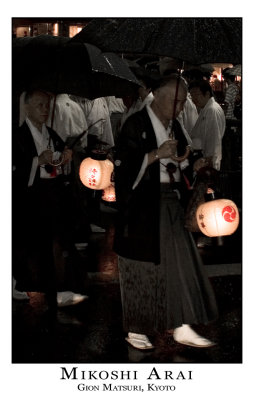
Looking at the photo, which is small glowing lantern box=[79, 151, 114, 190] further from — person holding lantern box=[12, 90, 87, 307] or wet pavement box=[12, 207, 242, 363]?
wet pavement box=[12, 207, 242, 363]

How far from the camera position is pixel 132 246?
5039 millimetres

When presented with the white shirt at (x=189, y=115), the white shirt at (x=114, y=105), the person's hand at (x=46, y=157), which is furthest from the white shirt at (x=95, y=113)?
the person's hand at (x=46, y=157)

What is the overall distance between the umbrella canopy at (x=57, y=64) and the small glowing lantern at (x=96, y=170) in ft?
2.60

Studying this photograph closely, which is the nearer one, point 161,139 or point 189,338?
point 161,139

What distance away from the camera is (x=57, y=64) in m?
6.62

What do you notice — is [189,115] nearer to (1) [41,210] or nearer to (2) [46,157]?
(1) [41,210]

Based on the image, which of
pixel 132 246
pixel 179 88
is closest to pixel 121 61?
pixel 179 88

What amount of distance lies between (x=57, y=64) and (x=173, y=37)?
7.13 feet

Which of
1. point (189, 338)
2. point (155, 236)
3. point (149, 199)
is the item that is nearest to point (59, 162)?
point (149, 199)

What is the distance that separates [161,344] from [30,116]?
2427 mm

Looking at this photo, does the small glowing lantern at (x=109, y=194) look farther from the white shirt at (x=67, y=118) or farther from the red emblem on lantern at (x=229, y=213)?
the red emblem on lantern at (x=229, y=213)

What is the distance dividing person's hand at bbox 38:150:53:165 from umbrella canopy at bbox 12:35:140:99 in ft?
2.14

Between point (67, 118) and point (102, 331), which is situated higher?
point (67, 118)

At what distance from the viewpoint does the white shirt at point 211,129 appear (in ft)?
30.8
